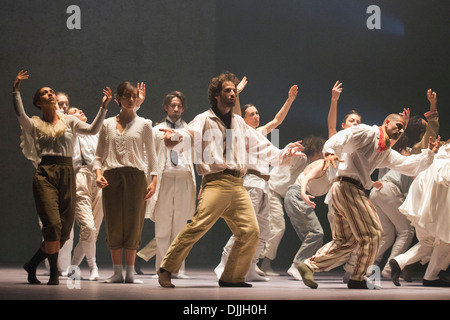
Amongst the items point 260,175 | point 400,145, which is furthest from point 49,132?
point 400,145

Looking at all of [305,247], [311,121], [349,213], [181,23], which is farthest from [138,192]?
[181,23]

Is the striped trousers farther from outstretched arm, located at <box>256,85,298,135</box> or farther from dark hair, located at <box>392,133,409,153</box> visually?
dark hair, located at <box>392,133,409,153</box>

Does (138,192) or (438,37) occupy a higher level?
(438,37)

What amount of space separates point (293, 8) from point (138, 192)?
180 inches

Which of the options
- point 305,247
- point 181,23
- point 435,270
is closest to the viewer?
point 435,270

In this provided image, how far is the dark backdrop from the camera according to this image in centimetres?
855

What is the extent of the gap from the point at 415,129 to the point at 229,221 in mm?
2856

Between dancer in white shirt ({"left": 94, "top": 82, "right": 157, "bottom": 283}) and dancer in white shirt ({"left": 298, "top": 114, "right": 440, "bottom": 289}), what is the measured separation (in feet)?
4.38

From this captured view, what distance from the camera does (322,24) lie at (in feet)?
29.6

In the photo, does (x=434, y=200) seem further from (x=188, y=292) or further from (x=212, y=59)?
(x=212, y=59)

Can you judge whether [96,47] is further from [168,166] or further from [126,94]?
[126,94]

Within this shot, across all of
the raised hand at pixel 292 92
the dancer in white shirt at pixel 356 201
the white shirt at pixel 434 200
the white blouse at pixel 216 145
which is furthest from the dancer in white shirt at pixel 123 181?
the white shirt at pixel 434 200

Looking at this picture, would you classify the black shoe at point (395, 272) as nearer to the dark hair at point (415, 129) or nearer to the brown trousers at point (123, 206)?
the dark hair at point (415, 129)

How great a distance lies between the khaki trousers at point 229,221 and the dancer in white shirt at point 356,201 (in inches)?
19.6
